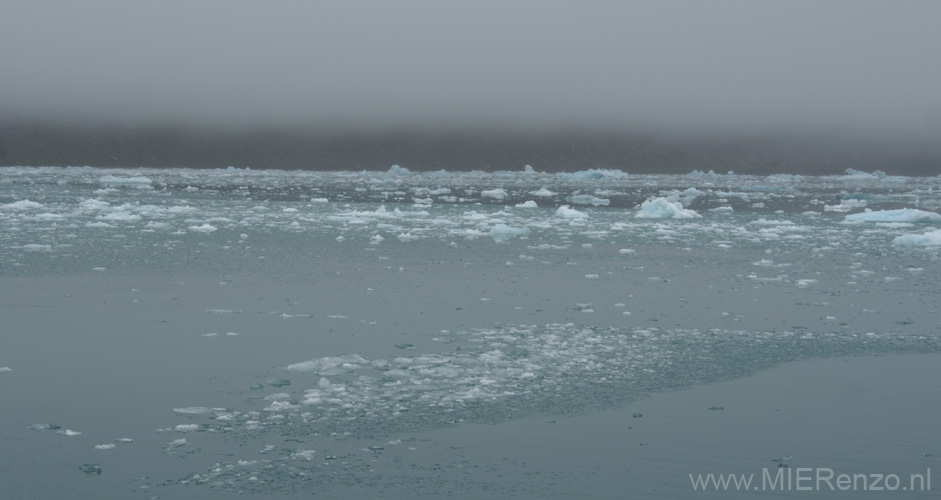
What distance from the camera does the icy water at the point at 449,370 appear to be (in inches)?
215

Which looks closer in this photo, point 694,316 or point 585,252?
point 694,316

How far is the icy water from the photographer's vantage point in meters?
5.46

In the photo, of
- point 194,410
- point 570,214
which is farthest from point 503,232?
point 194,410

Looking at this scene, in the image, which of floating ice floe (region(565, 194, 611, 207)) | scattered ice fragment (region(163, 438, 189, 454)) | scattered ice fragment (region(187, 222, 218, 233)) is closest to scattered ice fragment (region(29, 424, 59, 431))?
scattered ice fragment (region(163, 438, 189, 454))

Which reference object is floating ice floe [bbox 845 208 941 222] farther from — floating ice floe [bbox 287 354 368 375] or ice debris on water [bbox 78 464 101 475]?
ice debris on water [bbox 78 464 101 475]

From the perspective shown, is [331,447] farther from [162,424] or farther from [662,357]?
[662,357]

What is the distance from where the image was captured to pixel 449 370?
7562 mm

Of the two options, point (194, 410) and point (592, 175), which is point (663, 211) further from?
point (592, 175)

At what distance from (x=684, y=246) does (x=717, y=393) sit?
450 inches

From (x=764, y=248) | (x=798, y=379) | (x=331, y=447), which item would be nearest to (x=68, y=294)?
(x=331, y=447)

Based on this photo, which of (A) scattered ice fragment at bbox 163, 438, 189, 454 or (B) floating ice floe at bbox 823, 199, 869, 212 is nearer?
(A) scattered ice fragment at bbox 163, 438, 189, 454

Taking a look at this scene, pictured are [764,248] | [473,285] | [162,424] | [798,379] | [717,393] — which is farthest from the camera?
[764,248]

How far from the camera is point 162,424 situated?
6.12m

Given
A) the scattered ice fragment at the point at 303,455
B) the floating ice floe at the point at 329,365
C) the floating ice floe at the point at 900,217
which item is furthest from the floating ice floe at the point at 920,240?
the scattered ice fragment at the point at 303,455
